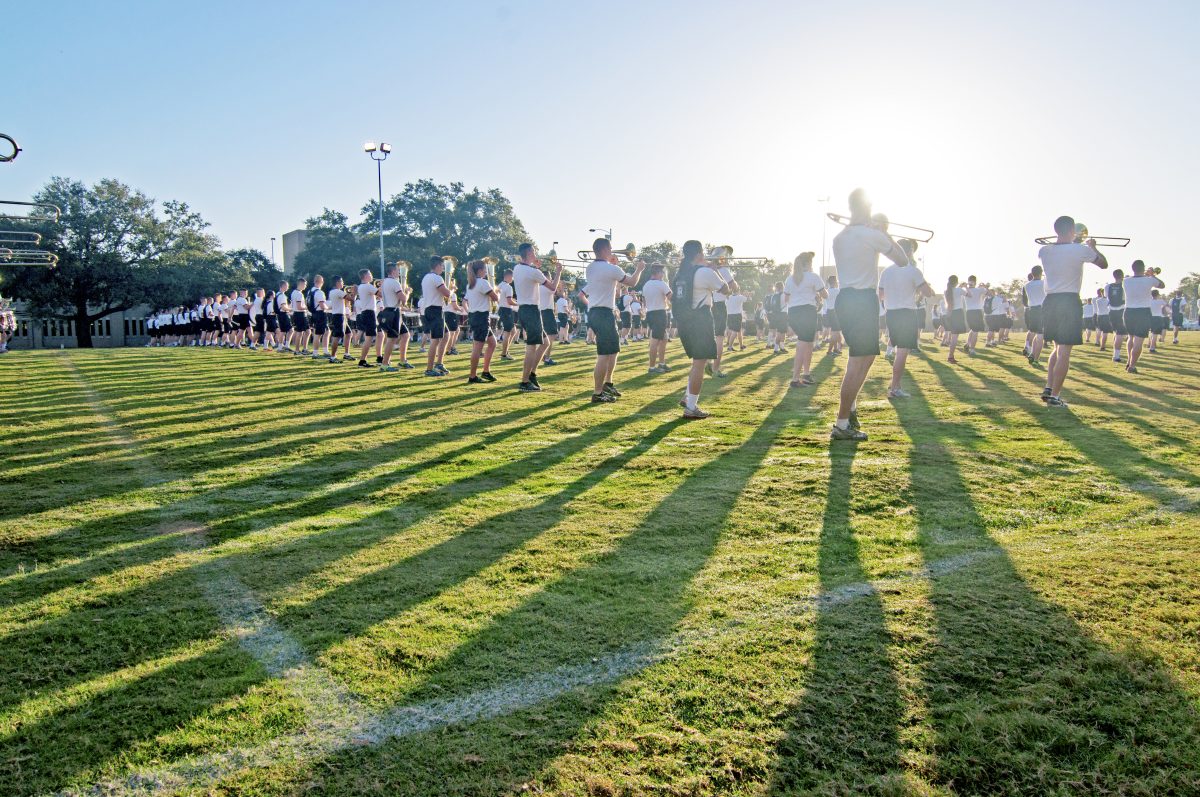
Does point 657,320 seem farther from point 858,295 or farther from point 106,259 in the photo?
point 106,259

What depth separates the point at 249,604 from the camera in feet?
10.8

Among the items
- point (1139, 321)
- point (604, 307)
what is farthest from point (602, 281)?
point (1139, 321)

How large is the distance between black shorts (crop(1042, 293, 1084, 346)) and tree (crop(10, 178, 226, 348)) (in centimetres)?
6380

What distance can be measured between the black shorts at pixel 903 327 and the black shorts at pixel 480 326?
6.38 meters

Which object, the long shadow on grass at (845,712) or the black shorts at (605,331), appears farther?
the black shorts at (605,331)

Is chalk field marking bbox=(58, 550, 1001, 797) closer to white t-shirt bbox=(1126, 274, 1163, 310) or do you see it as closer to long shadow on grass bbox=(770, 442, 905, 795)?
long shadow on grass bbox=(770, 442, 905, 795)

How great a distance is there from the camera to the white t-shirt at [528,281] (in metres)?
11.9

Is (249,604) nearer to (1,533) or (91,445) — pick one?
(1,533)

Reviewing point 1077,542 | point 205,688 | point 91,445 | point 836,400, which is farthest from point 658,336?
point 205,688

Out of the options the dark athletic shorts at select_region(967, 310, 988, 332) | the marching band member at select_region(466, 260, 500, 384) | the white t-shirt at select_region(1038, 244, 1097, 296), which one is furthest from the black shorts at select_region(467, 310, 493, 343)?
the dark athletic shorts at select_region(967, 310, 988, 332)

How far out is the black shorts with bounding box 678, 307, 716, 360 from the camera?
29.3ft

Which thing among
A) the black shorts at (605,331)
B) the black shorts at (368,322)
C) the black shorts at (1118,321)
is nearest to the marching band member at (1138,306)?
the black shorts at (1118,321)

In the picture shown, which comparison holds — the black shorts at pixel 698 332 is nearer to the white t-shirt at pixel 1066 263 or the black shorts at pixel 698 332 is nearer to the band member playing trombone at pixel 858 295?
the band member playing trombone at pixel 858 295

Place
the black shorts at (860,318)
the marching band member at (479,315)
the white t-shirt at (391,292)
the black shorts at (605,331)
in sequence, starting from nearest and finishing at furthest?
the black shorts at (860,318)
the black shorts at (605,331)
the marching band member at (479,315)
the white t-shirt at (391,292)
